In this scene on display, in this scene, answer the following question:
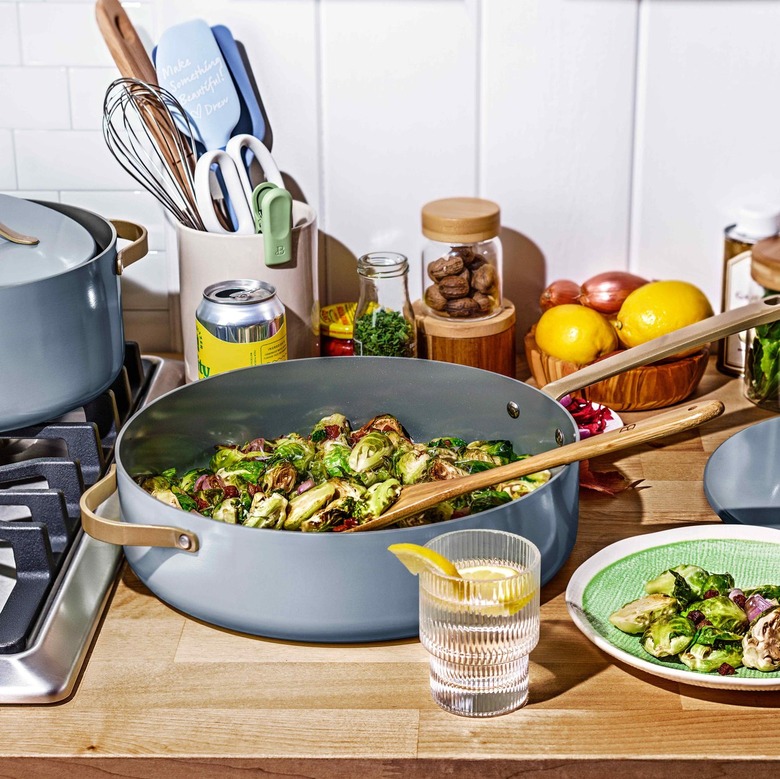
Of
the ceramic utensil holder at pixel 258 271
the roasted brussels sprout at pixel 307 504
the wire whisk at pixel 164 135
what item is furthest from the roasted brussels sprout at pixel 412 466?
the wire whisk at pixel 164 135

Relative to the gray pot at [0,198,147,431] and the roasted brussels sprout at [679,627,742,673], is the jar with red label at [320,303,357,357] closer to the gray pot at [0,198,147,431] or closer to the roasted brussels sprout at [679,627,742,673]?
the gray pot at [0,198,147,431]

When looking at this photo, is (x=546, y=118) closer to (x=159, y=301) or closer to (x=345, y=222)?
(x=345, y=222)

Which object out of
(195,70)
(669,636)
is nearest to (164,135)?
(195,70)

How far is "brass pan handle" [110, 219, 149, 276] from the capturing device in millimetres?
1243

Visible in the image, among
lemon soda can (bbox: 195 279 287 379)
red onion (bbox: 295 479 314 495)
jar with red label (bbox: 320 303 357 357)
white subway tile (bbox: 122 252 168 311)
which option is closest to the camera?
red onion (bbox: 295 479 314 495)

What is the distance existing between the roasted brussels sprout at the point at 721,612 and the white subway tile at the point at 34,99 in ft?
3.40

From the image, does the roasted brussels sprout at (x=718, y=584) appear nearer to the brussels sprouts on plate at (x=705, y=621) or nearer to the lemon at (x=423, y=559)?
the brussels sprouts on plate at (x=705, y=621)

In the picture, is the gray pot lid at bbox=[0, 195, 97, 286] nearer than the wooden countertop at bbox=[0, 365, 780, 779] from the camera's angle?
No

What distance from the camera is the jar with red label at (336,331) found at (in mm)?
1446

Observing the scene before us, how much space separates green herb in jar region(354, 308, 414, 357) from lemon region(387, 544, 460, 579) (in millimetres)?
518

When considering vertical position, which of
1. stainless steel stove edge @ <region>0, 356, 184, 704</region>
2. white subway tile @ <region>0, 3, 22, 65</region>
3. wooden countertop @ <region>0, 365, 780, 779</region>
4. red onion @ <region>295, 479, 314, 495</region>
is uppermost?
white subway tile @ <region>0, 3, 22, 65</region>

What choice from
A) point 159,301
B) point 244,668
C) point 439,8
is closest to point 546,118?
point 439,8

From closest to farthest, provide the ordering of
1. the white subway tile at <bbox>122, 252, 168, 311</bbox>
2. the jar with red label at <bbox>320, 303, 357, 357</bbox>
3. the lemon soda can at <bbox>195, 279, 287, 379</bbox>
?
the lemon soda can at <bbox>195, 279, 287, 379</bbox> → the jar with red label at <bbox>320, 303, 357, 357</bbox> → the white subway tile at <bbox>122, 252, 168, 311</bbox>

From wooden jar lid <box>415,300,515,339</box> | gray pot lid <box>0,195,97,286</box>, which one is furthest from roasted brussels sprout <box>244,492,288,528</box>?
wooden jar lid <box>415,300,515,339</box>
